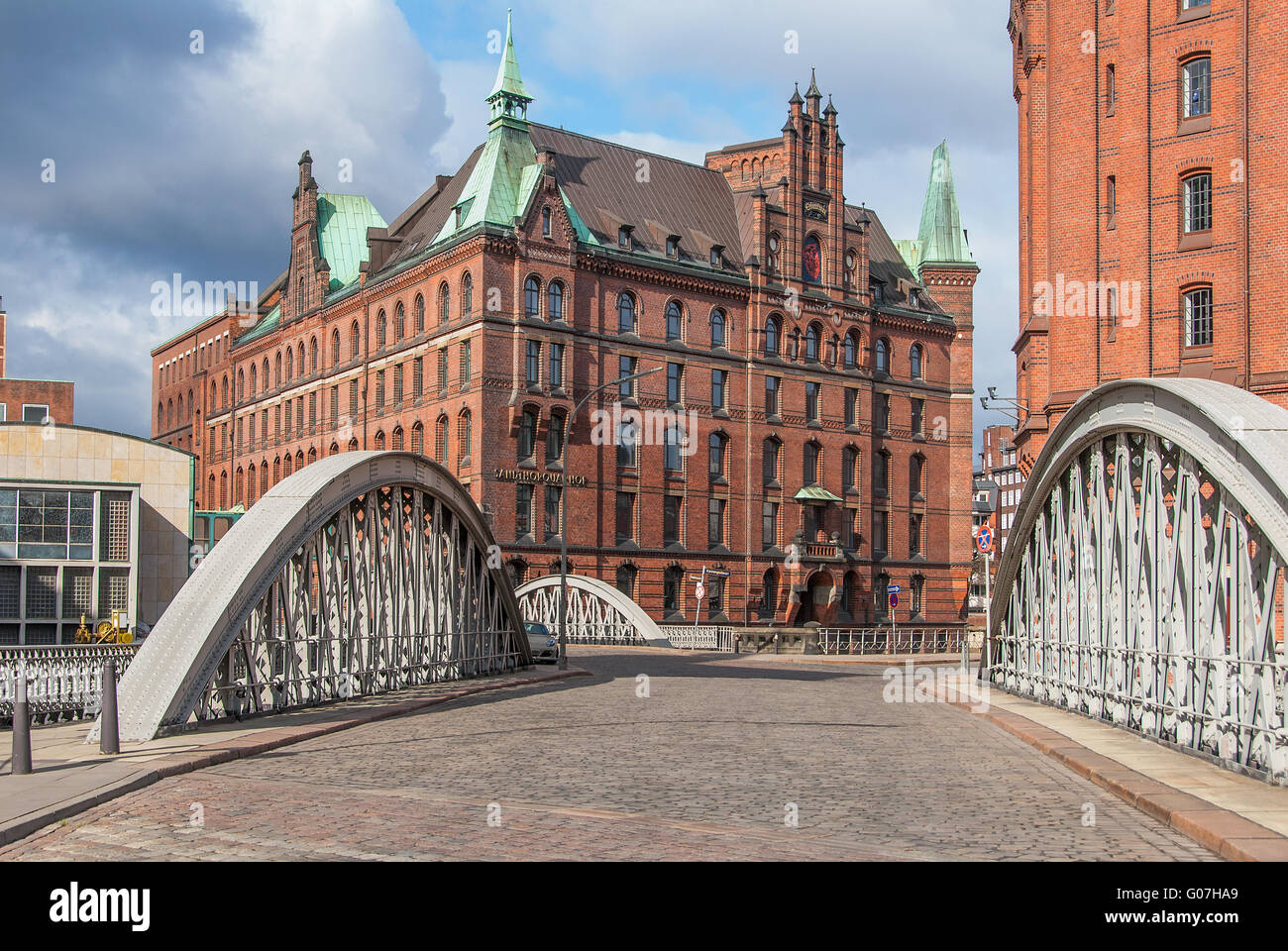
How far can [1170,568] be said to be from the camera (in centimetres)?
1517

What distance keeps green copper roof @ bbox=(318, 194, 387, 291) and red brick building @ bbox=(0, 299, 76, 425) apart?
14.3m

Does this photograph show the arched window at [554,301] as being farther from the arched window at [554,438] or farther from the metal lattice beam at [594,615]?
the metal lattice beam at [594,615]

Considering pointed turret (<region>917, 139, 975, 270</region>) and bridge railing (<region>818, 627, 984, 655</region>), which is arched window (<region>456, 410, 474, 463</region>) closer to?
bridge railing (<region>818, 627, 984, 655</region>)

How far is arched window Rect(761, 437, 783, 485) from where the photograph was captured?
228 ft

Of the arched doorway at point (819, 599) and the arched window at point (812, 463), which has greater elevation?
the arched window at point (812, 463)

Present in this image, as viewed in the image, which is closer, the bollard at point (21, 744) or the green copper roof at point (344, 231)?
the bollard at point (21, 744)

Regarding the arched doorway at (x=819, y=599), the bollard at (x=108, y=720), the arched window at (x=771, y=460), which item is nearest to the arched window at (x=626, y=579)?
the arched window at (x=771, y=460)

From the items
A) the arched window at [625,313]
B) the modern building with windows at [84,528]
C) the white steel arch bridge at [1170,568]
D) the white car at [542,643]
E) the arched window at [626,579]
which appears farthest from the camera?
the arched window at [625,313]

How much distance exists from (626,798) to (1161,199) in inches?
1078

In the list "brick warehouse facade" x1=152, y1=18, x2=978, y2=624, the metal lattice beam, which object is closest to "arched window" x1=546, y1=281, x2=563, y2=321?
"brick warehouse facade" x1=152, y1=18, x2=978, y2=624

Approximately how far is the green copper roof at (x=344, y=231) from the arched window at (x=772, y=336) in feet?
71.6

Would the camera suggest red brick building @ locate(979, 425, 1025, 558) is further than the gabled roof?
Yes

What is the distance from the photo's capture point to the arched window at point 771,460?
6938 centimetres

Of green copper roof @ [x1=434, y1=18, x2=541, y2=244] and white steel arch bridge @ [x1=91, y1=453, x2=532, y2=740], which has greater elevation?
green copper roof @ [x1=434, y1=18, x2=541, y2=244]
